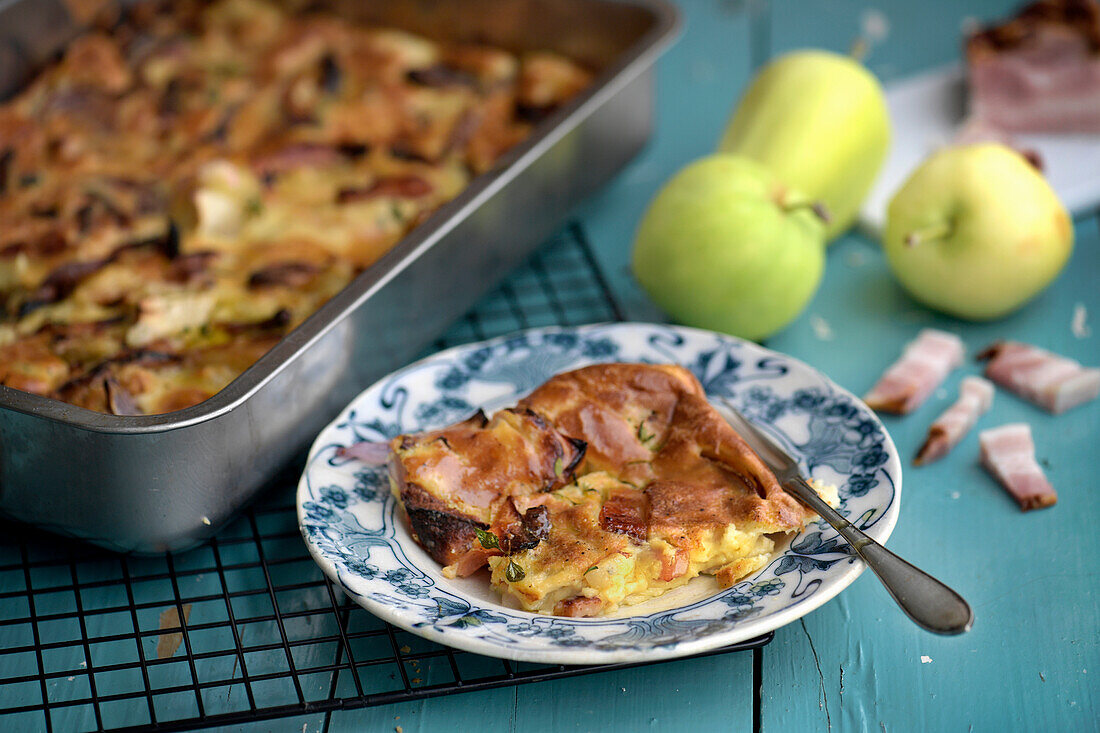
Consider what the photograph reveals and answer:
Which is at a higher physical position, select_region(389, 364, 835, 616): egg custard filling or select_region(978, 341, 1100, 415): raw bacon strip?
select_region(389, 364, 835, 616): egg custard filling

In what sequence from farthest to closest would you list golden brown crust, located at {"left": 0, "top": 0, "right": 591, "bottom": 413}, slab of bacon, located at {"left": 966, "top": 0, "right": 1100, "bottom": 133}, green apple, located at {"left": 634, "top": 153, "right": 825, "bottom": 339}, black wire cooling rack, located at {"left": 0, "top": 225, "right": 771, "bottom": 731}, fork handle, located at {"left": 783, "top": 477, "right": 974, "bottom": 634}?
1. slab of bacon, located at {"left": 966, "top": 0, "right": 1100, "bottom": 133}
2. green apple, located at {"left": 634, "top": 153, "right": 825, "bottom": 339}
3. golden brown crust, located at {"left": 0, "top": 0, "right": 591, "bottom": 413}
4. black wire cooling rack, located at {"left": 0, "top": 225, "right": 771, "bottom": 731}
5. fork handle, located at {"left": 783, "top": 477, "right": 974, "bottom": 634}

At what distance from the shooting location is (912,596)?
1224 millimetres

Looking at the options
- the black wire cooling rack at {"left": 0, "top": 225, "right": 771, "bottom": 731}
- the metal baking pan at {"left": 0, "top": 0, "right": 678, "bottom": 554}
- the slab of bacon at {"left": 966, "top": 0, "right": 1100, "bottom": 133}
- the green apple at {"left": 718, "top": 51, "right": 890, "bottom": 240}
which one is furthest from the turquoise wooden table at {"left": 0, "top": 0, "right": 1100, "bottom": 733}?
the slab of bacon at {"left": 966, "top": 0, "right": 1100, "bottom": 133}

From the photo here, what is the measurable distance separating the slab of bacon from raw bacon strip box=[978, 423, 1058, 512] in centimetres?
113

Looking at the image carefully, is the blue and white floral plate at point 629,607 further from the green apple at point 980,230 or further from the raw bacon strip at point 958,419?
the green apple at point 980,230

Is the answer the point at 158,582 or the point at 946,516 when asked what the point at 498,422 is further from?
the point at 946,516

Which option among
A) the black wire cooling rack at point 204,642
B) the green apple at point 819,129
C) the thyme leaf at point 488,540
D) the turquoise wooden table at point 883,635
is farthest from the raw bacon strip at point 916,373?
the thyme leaf at point 488,540

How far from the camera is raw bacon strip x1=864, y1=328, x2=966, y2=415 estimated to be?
184 cm

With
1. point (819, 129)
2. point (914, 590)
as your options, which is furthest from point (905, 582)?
point (819, 129)

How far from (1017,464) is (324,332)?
1061 mm

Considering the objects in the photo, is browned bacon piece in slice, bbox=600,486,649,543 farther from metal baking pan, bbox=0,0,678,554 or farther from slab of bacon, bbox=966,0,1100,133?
slab of bacon, bbox=966,0,1100,133

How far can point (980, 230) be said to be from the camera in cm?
193

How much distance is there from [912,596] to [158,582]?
1.01m

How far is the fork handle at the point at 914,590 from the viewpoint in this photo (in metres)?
1.18
